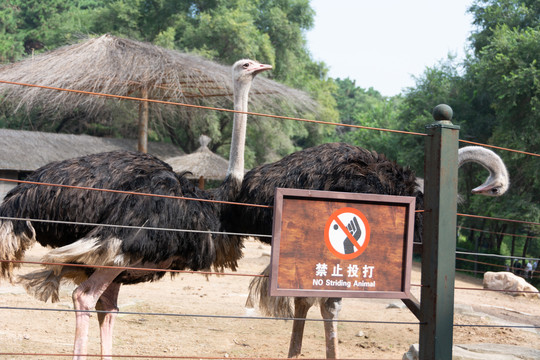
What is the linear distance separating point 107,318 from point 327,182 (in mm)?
1618

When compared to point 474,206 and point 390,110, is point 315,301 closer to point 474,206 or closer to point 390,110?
point 474,206

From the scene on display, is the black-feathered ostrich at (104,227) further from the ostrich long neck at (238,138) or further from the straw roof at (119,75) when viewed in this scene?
the straw roof at (119,75)

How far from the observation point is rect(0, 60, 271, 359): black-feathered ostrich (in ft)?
11.2

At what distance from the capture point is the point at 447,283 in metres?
2.38

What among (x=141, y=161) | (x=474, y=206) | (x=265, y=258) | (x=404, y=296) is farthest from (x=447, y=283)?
(x=474, y=206)

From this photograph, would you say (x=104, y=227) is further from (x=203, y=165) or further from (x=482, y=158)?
(x=203, y=165)

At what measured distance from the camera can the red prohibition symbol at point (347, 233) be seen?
7.69ft

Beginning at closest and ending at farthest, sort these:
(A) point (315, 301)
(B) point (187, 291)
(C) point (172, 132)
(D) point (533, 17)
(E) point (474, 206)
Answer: (A) point (315, 301)
(B) point (187, 291)
(E) point (474, 206)
(D) point (533, 17)
(C) point (172, 132)

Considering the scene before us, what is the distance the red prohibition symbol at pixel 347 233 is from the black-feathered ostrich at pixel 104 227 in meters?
1.35

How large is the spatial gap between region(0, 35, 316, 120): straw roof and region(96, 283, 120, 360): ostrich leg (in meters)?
6.84

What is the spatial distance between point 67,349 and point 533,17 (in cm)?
1399

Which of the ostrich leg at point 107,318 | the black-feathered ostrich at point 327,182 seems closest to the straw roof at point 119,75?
the black-feathered ostrich at point 327,182

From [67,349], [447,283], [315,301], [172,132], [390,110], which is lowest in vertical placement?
[67,349]

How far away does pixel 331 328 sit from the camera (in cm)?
429
